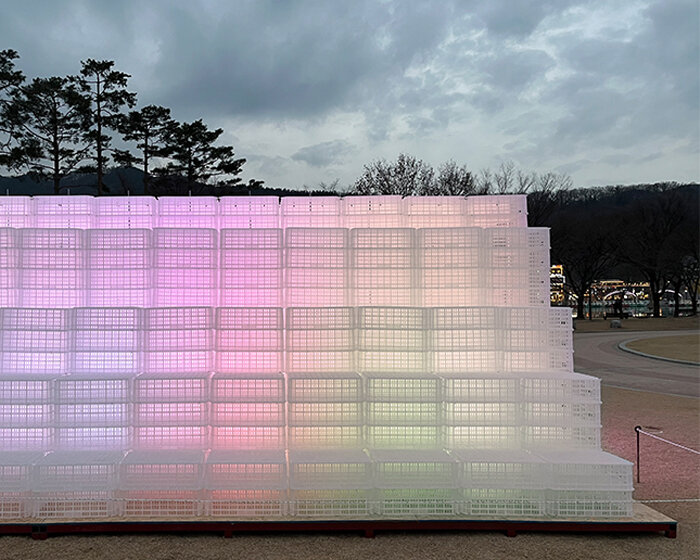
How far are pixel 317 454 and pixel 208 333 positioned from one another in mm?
2475

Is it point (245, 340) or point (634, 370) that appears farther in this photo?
point (634, 370)

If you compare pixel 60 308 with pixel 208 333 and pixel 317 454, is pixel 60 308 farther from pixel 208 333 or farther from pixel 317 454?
pixel 317 454

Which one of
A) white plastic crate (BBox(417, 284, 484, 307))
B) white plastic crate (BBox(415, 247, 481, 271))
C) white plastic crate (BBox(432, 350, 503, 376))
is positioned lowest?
white plastic crate (BBox(432, 350, 503, 376))

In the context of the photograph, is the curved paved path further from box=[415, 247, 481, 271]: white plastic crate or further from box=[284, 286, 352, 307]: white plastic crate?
box=[284, 286, 352, 307]: white plastic crate

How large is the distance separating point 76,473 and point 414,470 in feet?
14.7

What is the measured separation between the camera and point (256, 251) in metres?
8.16

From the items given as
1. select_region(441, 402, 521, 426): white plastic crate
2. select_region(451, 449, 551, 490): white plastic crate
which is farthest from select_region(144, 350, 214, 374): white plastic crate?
select_region(451, 449, 551, 490): white plastic crate

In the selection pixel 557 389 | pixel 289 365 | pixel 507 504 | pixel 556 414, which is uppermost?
pixel 289 365

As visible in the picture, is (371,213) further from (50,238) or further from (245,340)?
(50,238)

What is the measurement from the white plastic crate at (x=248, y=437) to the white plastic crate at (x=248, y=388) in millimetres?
447

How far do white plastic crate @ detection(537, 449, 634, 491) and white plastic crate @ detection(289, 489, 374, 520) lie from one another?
243 cm

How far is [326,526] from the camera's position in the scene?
6.35 metres

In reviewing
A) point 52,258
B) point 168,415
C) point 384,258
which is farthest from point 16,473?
point 384,258

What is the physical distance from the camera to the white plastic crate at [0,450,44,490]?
649cm
